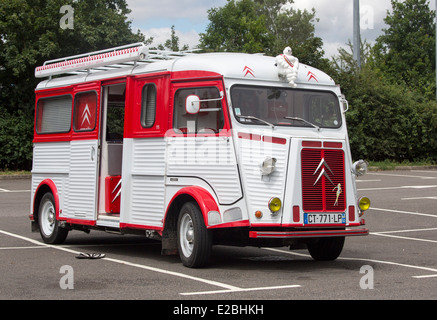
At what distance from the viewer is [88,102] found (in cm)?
1351

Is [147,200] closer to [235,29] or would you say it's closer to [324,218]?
[324,218]

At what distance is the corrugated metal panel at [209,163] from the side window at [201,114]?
16cm

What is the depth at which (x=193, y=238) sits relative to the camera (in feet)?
35.0

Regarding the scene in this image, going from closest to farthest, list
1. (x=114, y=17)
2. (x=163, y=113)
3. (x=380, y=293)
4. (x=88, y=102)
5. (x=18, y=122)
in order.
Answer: (x=380, y=293) < (x=163, y=113) < (x=88, y=102) < (x=18, y=122) < (x=114, y=17)

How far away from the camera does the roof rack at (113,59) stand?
12.3 m

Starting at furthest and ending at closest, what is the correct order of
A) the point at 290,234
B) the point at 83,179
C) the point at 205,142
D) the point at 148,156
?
1. the point at 83,179
2. the point at 148,156
3. the point at 205,142
4. the point at 290,234

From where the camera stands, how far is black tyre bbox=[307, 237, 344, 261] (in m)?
11.6

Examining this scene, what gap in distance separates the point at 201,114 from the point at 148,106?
3.89 feet

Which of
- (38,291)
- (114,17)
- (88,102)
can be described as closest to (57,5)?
(114,17)

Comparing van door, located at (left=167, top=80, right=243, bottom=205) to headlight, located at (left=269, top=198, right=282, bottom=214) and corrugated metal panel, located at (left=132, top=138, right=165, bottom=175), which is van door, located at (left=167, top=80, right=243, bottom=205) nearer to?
corrugated metal panel, located at (left=132, top=138, right=165, bottom=175)

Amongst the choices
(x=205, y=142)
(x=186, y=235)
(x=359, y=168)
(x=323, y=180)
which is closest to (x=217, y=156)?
(x=205, y=142)

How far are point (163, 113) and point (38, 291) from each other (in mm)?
3572

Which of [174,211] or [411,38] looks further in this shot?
[411,38]

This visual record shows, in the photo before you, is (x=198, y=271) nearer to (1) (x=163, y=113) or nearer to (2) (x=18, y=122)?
(1) (x=163, y=113)
